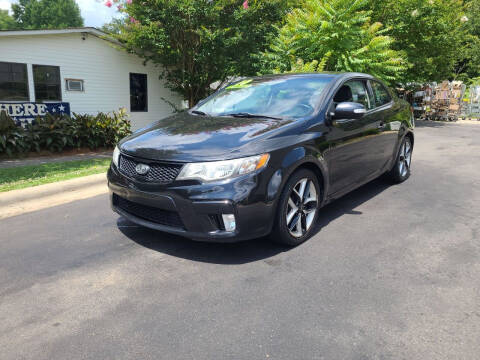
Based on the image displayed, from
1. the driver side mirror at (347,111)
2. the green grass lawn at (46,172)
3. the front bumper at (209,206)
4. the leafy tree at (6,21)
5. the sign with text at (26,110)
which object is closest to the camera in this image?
the front bumper at (209,206)

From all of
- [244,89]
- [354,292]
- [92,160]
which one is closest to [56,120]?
[92,160]

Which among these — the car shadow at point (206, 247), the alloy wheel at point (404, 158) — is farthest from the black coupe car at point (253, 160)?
the alloy wheel at point (404, 158)

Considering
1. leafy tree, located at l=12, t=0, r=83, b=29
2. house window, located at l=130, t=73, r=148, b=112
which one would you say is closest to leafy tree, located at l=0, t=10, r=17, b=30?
leafy tree, located at l=12, t=0, r=83, b=29

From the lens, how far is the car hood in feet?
10.5

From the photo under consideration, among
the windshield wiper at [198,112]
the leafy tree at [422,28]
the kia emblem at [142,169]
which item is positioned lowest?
the kia emblem at [142,169]

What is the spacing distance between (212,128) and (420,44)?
711 inches

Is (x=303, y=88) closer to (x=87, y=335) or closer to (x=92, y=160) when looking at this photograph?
(x=87, y=335)

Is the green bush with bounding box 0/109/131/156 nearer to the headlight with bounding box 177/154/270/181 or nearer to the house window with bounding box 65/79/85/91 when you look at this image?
the house window with bounding box 65/79/85/91

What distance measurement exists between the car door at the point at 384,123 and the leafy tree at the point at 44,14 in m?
61.2

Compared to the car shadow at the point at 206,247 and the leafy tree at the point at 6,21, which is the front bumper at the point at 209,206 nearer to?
the car shadow at the point at 206,247

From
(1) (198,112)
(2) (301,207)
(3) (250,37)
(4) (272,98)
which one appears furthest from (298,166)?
(3) (250,37)

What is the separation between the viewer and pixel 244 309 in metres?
2.70

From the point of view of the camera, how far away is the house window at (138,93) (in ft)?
49.8

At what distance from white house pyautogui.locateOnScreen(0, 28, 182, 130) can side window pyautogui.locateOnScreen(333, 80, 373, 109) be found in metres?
10.6
